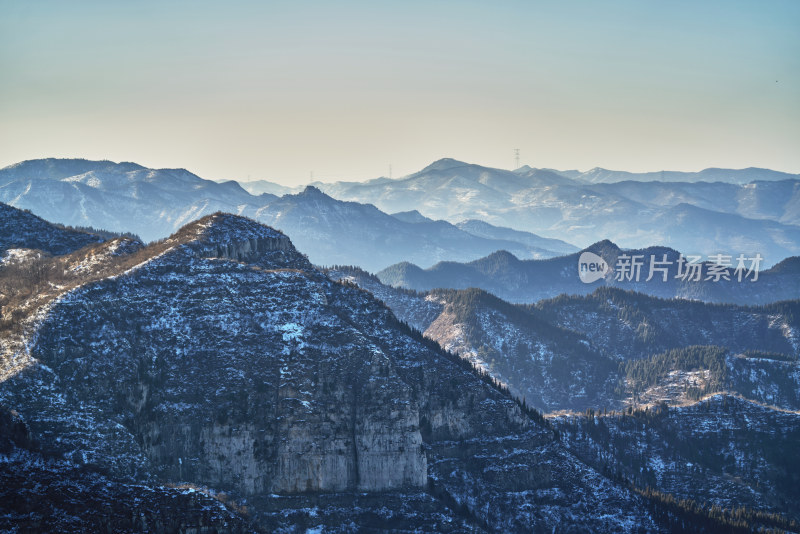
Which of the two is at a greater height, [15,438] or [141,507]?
[15,438]

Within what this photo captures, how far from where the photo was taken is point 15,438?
184 meters

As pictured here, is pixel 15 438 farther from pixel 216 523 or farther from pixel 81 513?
pixel 216 523

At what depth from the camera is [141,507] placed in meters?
176

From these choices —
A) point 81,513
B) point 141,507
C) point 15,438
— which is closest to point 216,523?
point 141,507

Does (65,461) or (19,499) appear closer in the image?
(19,499)

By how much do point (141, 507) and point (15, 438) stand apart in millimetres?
27911

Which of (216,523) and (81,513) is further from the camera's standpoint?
(216,523)

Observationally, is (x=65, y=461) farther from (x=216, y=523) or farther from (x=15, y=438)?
(x=216, y=523)

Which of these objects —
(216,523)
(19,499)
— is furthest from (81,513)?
(216,523)

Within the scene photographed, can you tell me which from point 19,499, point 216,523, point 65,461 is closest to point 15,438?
point 65,461

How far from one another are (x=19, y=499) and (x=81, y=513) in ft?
32.1

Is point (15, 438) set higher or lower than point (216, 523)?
higher

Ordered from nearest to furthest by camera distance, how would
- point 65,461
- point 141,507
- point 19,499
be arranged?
point 19,499, point 141,507, point 65,461

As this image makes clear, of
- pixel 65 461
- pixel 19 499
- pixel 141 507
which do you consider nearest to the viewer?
pixel 19 499
